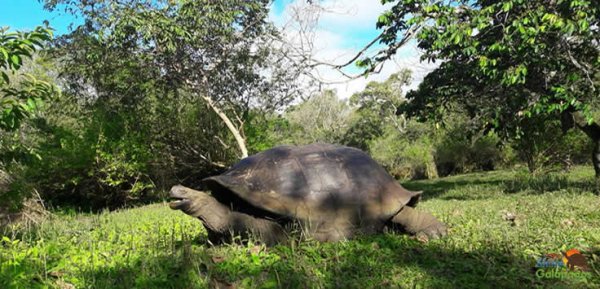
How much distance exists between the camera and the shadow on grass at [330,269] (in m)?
2.73

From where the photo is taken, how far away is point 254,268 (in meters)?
3.04

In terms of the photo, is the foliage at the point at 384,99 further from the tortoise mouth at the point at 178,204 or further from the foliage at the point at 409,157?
the tortoise mouth at the point at 178,204

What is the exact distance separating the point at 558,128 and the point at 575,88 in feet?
20.5

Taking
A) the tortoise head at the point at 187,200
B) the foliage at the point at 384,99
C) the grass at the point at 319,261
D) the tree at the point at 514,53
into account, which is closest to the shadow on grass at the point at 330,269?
the grass at the point at 319,261

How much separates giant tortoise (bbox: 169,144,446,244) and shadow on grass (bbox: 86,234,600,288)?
0.25 meters

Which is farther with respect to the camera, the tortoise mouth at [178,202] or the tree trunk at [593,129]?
the tree trunk at [593,129]

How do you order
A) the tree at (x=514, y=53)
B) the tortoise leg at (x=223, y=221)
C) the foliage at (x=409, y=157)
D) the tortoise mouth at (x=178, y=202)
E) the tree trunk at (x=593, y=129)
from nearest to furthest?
the tortoise mouth at (x=178, y=202) → the tortoise leg at (x=223, y=221) → the tree at (x=514, y=53) → the tree trunk at (x=593, y=129) → the foliage at (x=409, y=157)

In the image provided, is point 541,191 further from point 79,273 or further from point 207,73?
point 207,73

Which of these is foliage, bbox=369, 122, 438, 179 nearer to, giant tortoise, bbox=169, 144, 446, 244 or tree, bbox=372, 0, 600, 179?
tree, bbox=372, 0, 600, 179

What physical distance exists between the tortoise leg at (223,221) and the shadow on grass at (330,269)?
15 cm

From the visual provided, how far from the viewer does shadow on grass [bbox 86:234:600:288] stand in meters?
2.73

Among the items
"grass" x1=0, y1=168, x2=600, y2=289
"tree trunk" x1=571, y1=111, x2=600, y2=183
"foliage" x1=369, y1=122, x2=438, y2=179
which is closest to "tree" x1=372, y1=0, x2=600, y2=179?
"tree trunk" x1=571, y1=111, x2=600, y2=183

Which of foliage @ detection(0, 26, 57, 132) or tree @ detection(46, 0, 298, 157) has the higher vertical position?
tree @ detection(46, 0, 298, 157)

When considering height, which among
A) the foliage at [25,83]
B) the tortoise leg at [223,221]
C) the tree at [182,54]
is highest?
the tree at [182,54]
